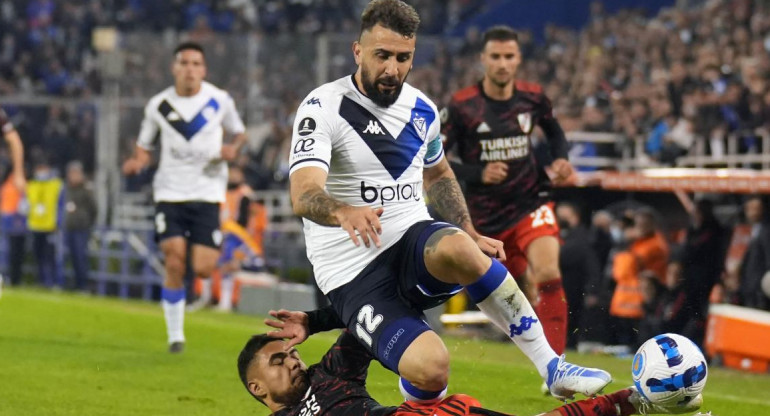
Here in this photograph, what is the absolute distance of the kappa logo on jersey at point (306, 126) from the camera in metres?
6.48

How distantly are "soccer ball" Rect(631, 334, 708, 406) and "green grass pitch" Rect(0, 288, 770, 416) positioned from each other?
2160mm

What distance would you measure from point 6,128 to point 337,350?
6548 mm

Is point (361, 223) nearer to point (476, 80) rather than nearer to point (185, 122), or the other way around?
point (185, 122)

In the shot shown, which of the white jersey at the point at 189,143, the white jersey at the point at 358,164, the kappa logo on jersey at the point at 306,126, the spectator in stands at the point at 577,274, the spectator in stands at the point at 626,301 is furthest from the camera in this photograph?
the spectator in stands at the point at 577,274

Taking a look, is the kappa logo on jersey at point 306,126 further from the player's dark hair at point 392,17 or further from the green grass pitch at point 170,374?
the green grass pitch at point 170,374

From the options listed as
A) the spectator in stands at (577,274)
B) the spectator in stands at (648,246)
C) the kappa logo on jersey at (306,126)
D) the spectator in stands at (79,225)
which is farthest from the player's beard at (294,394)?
the spectator in stands at (79,225)

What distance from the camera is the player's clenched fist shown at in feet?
18.7

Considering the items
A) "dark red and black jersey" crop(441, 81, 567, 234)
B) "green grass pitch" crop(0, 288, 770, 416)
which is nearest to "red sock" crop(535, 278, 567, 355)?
"green grass pitch" crop(0, 288, 770, 416)

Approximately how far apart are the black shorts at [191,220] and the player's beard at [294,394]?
216 inches

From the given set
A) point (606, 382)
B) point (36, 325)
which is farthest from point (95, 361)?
point (606, 382)

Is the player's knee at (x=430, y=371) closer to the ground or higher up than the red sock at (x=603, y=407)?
higher up

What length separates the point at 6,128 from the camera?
12.2 m

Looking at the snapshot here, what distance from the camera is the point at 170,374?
1024cm

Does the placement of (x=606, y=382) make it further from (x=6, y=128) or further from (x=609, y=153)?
(x=609, y=153)
